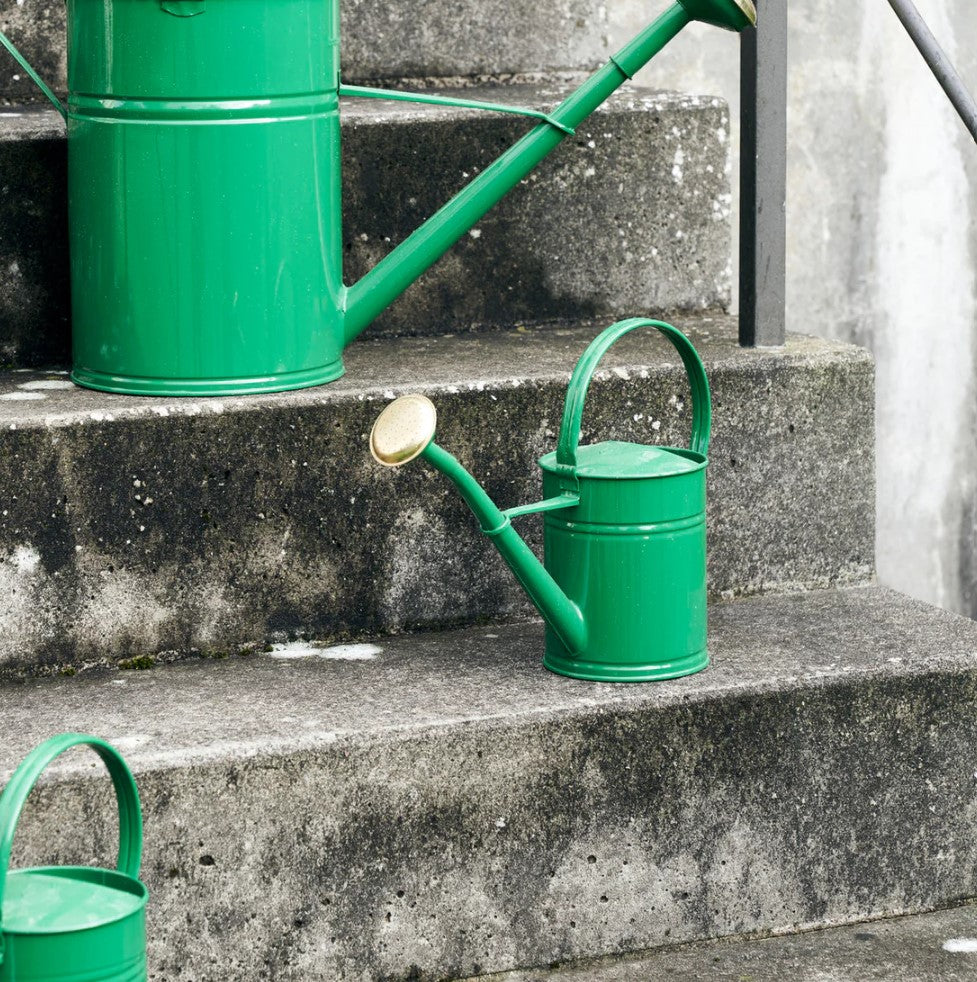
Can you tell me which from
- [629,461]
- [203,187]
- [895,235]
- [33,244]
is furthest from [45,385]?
[895,235]

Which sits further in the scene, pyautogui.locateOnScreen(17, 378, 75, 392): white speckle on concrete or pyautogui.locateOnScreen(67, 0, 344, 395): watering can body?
pyautogui.locateOnScreen(17, 378, 75, 392): white speckle on concrete

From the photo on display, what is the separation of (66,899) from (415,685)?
560 millimetres

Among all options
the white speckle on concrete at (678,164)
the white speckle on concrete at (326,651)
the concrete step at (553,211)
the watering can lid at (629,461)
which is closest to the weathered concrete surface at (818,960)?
the white speckle on concrete at (326,651)

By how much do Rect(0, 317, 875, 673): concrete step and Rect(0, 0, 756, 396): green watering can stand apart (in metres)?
0.07

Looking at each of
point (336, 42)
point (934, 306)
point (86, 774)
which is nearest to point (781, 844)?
point (86, 774)

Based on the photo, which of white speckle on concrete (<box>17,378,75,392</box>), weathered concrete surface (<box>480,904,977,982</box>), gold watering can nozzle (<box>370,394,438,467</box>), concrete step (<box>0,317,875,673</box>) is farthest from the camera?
white speckle on concrete (<box>17,378,75,392</box>)

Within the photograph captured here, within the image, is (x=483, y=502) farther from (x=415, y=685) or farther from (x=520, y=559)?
(x=415, y=685)

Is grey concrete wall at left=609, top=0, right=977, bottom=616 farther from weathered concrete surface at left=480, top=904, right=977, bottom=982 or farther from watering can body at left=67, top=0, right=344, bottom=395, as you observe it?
weathered concrete surface at left=480, top=904, right=977, bottom=982

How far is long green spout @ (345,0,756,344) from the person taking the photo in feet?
6.48

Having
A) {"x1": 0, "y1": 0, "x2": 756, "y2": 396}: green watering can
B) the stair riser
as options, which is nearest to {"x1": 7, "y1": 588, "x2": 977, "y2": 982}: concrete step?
the stair riser

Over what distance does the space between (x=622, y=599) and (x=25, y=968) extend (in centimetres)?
74

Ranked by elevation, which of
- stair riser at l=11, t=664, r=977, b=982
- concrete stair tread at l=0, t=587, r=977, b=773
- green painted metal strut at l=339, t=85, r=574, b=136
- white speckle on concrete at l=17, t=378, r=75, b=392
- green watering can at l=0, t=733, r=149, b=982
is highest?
green painted metal strut at l=339, t=85, r=574, b=136

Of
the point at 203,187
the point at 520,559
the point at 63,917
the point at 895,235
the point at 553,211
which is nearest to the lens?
the point at 63,917

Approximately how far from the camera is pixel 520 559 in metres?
1.78
